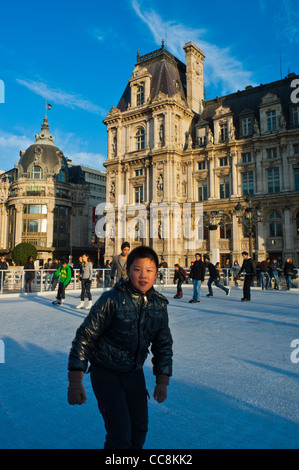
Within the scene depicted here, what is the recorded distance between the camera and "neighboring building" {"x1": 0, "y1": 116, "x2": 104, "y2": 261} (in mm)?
52097

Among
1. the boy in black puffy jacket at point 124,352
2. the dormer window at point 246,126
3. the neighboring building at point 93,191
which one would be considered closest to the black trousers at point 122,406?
the boy in black puffy jacket at point 124,352

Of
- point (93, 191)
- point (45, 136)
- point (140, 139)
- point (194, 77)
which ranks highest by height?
point (194, 77)

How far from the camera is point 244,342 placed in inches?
249

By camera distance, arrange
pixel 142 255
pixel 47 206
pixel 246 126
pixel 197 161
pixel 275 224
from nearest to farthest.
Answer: pixel 142 255, pixel 275 224, pixel 246 126, pixel 197 161, pixel 47 206

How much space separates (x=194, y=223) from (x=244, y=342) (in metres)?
→ 30.7

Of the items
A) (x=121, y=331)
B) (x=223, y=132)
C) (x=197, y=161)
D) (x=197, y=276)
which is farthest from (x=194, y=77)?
(x=121, y=331)

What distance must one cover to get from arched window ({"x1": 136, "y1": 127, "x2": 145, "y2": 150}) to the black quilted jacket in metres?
38.8

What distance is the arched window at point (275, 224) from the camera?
105 feet

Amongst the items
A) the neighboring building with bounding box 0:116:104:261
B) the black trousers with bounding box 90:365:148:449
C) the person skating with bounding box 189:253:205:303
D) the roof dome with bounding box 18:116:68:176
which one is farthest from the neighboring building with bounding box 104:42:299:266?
the black trousers with bounding box 90:365:148:449

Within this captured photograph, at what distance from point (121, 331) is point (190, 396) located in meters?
1.89

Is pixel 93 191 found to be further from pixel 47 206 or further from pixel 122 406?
pixel 122 406

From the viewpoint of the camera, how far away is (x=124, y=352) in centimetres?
238

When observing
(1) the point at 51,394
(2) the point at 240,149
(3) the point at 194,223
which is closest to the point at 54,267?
(1) the point at 51,394

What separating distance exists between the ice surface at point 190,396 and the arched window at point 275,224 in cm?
2650
